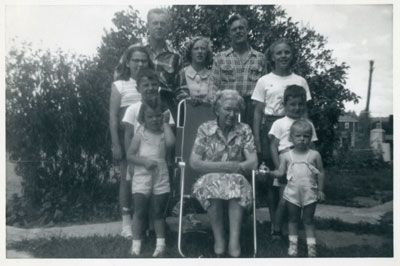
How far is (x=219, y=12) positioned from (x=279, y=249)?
186 cm

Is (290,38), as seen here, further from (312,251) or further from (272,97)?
(312,251)

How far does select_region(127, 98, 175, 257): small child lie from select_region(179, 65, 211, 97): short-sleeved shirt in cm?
48

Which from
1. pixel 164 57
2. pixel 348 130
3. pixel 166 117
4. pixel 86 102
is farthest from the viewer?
pixel 348 130

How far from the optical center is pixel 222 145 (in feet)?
10.2

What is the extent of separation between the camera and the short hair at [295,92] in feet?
10.6

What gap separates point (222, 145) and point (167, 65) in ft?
2.72

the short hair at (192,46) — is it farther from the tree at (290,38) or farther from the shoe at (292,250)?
the shoe at (292,250)

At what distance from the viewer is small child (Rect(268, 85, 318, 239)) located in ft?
10.6

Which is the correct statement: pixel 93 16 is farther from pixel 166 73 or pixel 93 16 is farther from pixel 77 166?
pixel 77 166

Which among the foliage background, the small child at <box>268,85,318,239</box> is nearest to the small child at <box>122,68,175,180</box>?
the foliage background

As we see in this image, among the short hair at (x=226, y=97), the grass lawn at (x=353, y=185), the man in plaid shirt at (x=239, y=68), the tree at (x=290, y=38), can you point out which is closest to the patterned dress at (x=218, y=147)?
the short hair at (x=226, y=97)

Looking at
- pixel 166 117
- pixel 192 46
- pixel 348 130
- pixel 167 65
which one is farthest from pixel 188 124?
pixel 348 130

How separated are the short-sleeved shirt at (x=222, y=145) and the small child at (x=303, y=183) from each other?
298 millimetres
